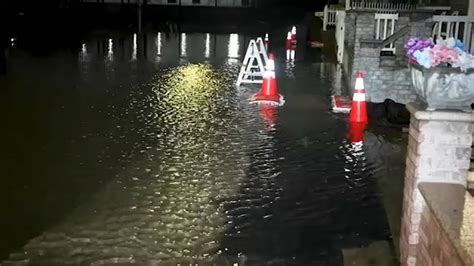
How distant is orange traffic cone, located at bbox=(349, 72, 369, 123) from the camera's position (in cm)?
1084

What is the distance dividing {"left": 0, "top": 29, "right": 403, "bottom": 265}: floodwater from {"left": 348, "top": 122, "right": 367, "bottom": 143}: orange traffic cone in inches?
6.9

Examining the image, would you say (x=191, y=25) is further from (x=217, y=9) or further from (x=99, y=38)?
(x=99, y=38)

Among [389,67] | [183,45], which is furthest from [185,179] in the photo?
[183,45]

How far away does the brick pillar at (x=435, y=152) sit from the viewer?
16.0 ft

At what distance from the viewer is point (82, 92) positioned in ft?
45.4

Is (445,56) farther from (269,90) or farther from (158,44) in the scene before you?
→ (158,44)

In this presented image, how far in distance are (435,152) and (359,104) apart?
19.8ft

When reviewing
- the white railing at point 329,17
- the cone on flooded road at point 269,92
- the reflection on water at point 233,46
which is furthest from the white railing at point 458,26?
the white railing at point 329,17

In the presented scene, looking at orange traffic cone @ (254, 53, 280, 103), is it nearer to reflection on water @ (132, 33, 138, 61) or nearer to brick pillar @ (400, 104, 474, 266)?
brick pillar @ (400, 104, 474, 266)

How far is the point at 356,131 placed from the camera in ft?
34.7

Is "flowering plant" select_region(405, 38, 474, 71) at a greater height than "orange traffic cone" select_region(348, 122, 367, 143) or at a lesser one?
greater

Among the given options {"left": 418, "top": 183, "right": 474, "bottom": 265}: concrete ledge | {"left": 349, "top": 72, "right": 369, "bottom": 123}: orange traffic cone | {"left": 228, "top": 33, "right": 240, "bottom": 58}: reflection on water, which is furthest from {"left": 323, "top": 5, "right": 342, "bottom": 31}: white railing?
{"left": 418, "top": 183, "right": 474, "bottom": 265}: concrete ledge

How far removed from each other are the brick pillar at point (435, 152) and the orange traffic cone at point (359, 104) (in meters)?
5.73

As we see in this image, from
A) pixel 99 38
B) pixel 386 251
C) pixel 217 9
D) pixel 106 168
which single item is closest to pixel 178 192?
pixel 106 168
